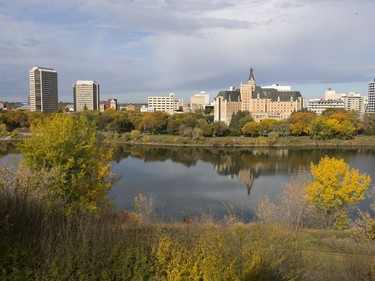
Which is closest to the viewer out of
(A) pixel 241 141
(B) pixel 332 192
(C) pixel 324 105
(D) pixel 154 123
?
(B) pixel 332 192

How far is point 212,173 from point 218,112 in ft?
109

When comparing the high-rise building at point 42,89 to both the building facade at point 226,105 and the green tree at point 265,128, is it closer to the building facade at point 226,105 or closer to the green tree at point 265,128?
A: the building facade at point 226,105

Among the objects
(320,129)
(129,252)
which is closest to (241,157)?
(320,129)

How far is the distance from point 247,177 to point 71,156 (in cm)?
1297

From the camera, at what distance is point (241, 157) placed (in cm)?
2708

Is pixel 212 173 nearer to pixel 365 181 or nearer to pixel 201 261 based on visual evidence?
pixel 365 181

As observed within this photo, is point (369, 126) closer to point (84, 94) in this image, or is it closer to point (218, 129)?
point (218, 129)

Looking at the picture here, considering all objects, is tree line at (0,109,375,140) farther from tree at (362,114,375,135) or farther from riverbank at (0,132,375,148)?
riverbank at (0,132,375,148)

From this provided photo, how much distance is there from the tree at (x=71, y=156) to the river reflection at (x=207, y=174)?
2979 mm

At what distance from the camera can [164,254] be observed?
297 centimetres

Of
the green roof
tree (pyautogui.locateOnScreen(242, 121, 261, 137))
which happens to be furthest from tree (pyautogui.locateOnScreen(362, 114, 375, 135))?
the green roof

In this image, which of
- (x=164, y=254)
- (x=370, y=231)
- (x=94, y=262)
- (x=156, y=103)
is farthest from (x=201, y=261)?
(x=156, y=103)

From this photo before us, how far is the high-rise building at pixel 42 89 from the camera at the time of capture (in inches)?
2985

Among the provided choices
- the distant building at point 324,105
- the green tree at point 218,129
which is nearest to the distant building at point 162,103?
the distant building at point 324,105
